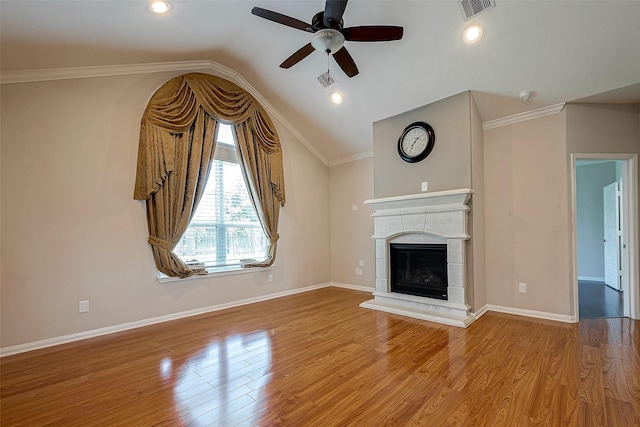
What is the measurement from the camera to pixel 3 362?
2625 mm

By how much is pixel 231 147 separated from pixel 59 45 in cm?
219

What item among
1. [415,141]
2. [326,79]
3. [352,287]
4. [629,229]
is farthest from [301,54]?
[629,229]

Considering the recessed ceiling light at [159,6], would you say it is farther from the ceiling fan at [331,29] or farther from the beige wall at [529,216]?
the beige wall at [529,216]

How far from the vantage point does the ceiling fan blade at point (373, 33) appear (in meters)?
2.58

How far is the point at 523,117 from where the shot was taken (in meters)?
3.84

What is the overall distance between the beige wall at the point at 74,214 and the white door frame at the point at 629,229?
4883 mm

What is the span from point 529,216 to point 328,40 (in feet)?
10.9

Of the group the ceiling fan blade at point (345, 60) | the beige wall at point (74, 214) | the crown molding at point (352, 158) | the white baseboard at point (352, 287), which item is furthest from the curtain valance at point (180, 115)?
the white baseboard at point (352, 287)

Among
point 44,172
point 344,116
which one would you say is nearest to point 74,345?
point 44,172

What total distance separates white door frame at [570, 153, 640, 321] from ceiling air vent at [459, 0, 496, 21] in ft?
6.93

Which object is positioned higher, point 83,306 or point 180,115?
point 180,115

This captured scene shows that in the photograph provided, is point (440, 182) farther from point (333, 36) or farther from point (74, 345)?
point (74, 345)

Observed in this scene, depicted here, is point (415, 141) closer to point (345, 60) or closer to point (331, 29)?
point (345, 60)

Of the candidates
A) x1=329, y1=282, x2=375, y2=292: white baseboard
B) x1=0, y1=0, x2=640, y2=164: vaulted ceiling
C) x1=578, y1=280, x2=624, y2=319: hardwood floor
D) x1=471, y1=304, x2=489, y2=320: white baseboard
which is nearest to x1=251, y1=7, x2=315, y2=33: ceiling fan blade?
x1=0, y1=0, x2=640, y2=164: vaulted ceiling
